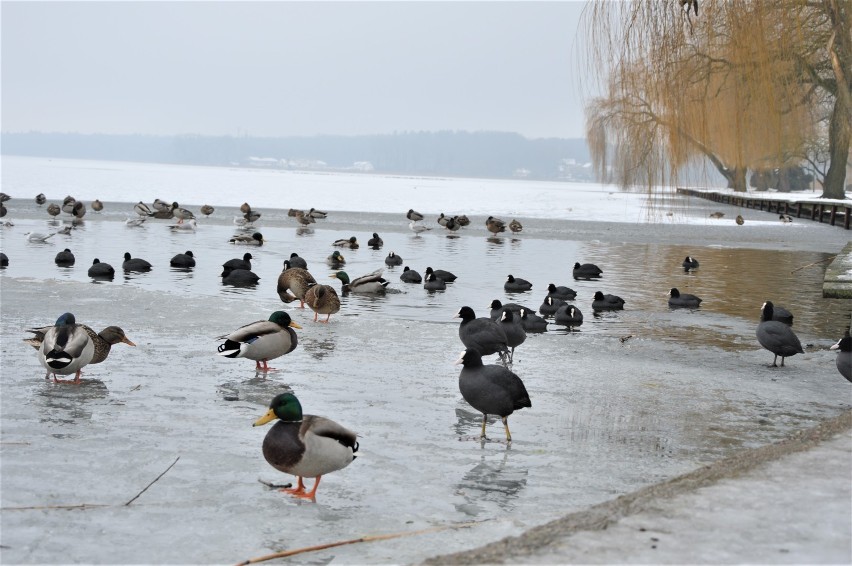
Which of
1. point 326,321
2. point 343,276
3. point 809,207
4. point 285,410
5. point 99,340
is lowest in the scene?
point 326,321

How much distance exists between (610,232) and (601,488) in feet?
117

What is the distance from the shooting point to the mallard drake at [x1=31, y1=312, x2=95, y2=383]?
8.32m

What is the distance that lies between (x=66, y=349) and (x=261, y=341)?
6.02 feet

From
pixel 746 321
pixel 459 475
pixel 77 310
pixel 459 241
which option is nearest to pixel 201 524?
pixel 459 475

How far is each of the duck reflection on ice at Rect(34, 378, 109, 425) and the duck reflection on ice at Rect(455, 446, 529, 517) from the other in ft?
10.6

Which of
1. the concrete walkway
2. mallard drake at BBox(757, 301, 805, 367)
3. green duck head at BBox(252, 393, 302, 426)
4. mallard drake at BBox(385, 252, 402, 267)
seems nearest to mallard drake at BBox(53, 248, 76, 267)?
mallard drake at BBox(385, 252, 402, 267)

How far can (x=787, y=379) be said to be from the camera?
1008cm

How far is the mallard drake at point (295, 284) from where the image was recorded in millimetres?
15195

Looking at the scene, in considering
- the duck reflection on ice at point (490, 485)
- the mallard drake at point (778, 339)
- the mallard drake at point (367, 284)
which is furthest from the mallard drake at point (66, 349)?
the mallard drake at point (367, 284)

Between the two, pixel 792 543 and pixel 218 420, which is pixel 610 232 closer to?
pixel 218 420

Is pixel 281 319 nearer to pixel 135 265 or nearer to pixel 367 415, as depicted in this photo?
pixel 367 415

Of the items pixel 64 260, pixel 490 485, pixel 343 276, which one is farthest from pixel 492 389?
pixel 64 260

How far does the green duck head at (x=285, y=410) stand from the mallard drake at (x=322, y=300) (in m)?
7.48

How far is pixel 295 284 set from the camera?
50.0 ft
